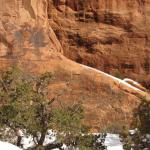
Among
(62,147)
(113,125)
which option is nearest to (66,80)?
(113,125)

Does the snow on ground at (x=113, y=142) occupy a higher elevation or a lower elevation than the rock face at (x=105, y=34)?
lower

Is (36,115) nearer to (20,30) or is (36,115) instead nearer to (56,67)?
(56,67)

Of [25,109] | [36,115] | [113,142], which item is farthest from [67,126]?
[113,142]

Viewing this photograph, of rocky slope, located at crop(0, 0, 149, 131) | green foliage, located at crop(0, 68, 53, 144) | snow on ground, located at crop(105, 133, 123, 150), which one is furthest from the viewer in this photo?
rocky slope, located at crop(0, 0, 149, 131)

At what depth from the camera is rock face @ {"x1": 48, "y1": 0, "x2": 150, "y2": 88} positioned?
87.6 ft

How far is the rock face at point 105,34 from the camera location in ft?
87.6

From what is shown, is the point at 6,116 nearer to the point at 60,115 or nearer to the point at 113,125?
the point at 60,115

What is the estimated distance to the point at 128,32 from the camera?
1061 inches

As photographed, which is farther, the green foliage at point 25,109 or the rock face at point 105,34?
the rock face at point 105,34

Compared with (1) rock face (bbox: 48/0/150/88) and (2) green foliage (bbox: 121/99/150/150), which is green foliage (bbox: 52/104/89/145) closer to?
(2) green foliage (bbox: 121/99/150/150)

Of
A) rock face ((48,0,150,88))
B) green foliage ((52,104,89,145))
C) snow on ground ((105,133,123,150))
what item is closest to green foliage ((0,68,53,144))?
green foliage ((52,104,89,145))

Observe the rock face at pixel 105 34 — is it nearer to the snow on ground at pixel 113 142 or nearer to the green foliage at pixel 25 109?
the snow on ground at pixel 113 142

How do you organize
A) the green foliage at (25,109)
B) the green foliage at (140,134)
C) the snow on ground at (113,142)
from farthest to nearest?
the snow on ground at (113,142), the green foliage at (25,109), the green foliage at (140,134)

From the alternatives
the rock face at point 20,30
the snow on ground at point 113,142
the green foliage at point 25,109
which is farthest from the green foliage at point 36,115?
the rock face at point 20,30
